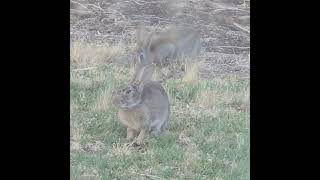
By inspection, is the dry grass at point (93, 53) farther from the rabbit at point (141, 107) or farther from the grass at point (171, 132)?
the rabbit at point (141, 107)

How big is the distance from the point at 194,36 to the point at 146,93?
42 cm

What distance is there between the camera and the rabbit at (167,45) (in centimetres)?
488

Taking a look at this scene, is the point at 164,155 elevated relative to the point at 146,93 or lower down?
lower down

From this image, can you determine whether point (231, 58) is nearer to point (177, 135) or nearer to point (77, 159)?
point (177, 135)

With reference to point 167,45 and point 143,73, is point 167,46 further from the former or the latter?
point 143,73

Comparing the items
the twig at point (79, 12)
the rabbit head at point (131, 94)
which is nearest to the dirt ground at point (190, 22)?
the twig at point (79, 12)

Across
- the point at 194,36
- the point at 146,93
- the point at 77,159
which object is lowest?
the point at 77,159

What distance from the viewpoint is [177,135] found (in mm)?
4805

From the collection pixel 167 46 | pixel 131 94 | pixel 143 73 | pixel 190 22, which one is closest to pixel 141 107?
pixel 131 94

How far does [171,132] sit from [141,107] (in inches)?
8.3

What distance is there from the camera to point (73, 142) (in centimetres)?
475

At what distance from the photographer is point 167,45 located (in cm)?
490

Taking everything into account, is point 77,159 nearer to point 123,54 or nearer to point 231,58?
point 123,54

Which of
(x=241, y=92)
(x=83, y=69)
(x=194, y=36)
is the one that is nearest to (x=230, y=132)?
(x=241, y=92)
